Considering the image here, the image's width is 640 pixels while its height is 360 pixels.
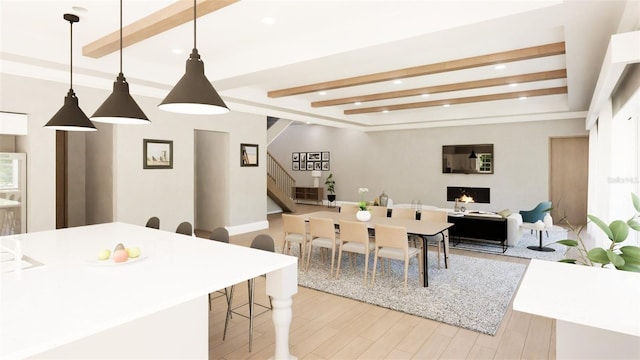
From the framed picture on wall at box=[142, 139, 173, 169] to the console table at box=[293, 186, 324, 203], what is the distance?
6.81 meters

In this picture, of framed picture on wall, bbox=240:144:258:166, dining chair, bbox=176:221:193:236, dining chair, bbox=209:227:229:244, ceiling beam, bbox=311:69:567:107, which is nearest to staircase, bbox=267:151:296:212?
framed picture on wall, bbox=240:144:258:166

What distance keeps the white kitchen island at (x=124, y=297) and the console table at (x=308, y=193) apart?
31.8 ft

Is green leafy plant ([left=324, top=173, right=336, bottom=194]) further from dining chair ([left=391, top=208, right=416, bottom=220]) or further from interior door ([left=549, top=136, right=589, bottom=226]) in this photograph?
dining chair ([left=391, top=208, right=416, bottom=220])

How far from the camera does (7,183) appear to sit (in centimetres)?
455

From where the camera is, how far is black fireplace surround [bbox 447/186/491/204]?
8.38 metres

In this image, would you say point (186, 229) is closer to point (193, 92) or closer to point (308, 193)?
point (193, 92)

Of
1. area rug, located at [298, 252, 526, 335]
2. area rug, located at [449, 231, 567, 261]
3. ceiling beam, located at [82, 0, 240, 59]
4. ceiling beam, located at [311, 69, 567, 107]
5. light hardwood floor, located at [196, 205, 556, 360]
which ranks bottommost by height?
light hardwood floor, located at [196, 205, 556, 360]

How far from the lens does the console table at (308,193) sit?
12.6 meters

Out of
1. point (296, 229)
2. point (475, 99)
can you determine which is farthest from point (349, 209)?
point (475, 99)

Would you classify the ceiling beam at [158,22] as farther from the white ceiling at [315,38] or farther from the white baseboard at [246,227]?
the white baseboard at [246,227]

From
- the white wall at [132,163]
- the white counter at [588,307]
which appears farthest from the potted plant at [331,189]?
the white counter at [588,307]

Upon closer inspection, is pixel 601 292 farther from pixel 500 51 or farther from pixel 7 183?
pixel 7 183

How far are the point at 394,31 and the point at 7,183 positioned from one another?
5.07 m

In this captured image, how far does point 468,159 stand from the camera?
955 cm
